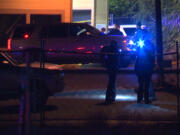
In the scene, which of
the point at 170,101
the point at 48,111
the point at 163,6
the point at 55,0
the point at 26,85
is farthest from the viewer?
the point at 55,0

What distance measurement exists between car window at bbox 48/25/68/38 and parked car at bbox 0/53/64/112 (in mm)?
5581

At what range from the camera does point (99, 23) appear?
19344mm

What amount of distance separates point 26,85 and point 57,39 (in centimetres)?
815

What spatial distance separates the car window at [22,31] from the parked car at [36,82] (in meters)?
5.64

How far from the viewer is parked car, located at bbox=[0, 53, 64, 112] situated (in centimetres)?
786

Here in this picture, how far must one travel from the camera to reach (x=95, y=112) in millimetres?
8742

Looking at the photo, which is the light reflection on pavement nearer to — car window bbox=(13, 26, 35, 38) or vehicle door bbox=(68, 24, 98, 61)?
vehicle door bbox=(68, 24, 98, 61)

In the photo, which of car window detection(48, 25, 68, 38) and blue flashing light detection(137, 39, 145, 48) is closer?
blue flashing light detection(137, 39, 145, 48)

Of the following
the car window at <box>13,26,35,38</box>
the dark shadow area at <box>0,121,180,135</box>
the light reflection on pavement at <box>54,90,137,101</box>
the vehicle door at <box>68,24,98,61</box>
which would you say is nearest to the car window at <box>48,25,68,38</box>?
the vehicle door at <box>68,24,98,61</box>

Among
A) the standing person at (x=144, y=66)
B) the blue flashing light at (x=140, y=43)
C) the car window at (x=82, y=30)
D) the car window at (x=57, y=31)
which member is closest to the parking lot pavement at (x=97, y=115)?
the standing person at (x=144, y=66)

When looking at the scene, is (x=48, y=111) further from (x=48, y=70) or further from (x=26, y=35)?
(x=26, y=35)

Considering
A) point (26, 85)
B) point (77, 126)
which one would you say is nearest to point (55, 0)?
point (77, 126)

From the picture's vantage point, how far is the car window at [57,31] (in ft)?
45.1

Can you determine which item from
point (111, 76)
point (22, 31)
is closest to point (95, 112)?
point (111, 76)
